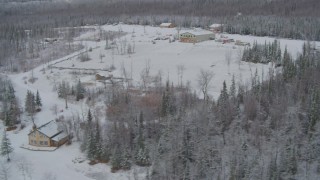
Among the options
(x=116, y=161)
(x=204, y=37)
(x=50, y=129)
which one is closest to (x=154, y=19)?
(x=204, y=37)

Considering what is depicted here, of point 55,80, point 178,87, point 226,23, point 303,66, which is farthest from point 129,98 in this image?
point 226,23

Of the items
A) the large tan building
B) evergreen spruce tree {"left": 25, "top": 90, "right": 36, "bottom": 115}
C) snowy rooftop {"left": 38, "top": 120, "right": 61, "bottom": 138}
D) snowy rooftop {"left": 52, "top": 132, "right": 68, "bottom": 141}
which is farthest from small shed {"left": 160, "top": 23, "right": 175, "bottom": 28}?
the large tan building

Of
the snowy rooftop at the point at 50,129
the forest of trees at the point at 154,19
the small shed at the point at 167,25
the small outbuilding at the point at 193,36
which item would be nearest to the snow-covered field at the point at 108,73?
the snowy rooftop at the point at 50,129

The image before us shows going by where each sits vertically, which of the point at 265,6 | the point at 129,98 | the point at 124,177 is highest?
the point at 265,6

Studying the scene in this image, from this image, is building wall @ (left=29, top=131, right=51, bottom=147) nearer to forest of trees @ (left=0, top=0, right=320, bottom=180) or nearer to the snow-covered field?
the snow-covered field

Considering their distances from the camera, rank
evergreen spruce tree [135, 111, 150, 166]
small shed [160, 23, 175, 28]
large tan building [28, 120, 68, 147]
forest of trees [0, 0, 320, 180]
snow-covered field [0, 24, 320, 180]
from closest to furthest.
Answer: forest of trees [0, 0, 320, 180] < evergreen spruce tree [135, 111, 150, 166] < snow-covered field [0, 24, 320, 180] < large tan building [28, 120, 68, 147] < small shed [160, 23, 175, 28]

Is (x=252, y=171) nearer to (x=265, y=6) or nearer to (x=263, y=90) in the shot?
(x=263, y=90)

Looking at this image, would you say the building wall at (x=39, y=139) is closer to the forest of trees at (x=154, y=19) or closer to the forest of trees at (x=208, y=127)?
the forest of trees at (x=208, y=127)
